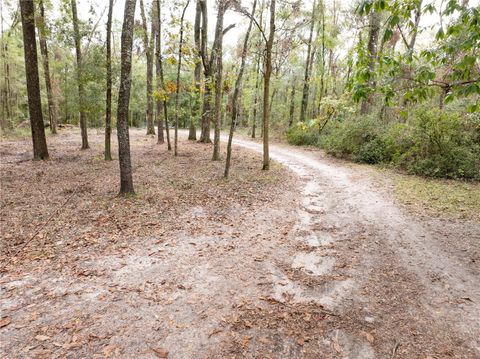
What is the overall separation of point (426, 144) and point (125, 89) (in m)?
11.3

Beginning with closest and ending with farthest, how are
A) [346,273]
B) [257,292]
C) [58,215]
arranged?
[257,292] → [346,273] → [58,215]

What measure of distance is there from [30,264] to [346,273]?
5.72 meters

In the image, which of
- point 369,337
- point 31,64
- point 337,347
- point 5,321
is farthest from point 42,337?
point 31,64

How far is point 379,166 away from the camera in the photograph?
535 inches

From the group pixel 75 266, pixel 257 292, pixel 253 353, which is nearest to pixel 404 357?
pixel 253 353

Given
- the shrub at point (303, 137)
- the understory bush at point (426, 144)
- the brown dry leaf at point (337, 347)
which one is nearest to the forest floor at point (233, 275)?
the brown dry leaf at point (337, 347)

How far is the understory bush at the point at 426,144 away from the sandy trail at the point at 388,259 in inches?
139

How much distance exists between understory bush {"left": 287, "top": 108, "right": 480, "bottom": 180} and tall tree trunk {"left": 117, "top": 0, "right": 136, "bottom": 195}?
6970 millimetres

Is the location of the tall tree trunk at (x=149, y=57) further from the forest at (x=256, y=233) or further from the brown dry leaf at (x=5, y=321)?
the brown dry leaf at (x=5, y=321)

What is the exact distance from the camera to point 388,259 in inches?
220

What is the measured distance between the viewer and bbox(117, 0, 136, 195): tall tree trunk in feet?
24.3

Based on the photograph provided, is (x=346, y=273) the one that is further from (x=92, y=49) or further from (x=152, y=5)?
(x=152, y=5)

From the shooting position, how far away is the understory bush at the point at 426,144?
1090 cm

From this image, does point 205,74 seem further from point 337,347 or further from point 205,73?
point 337,347
